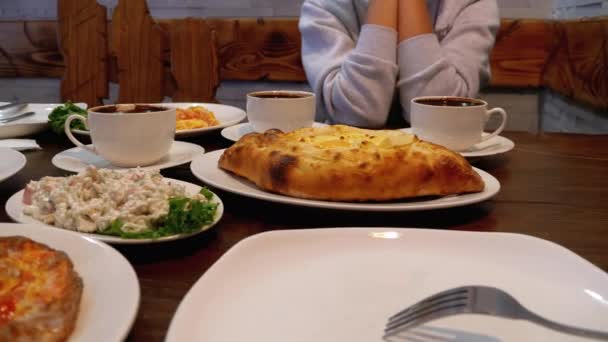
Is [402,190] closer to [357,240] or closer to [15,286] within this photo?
[357,240]

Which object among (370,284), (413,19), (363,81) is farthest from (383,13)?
(370,284)

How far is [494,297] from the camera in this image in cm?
47

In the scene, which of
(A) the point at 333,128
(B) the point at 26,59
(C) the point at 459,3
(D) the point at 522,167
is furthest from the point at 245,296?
(B) the point at 26,59

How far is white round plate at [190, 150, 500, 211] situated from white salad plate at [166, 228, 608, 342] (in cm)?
15

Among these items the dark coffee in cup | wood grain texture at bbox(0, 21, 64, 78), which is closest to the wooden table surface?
the dark coffee in cup

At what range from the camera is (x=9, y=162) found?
1026 mm

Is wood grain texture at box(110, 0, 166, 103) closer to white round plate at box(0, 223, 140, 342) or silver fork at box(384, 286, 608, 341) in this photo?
white round plate at box(0, 223, 140, 342)

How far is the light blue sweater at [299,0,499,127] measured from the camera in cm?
189

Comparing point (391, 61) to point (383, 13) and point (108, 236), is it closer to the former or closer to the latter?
point (383, 13)

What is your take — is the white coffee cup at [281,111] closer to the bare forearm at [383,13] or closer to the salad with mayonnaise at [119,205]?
the salad with mayonnaise at [119,205]

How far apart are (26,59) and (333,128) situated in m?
3.22

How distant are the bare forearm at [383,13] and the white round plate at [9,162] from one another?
135cm

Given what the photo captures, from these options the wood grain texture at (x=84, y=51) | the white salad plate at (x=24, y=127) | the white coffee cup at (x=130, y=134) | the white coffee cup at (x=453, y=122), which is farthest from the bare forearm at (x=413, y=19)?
the wood grain texture at (x=84, y=51)

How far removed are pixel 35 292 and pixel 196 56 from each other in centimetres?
231
